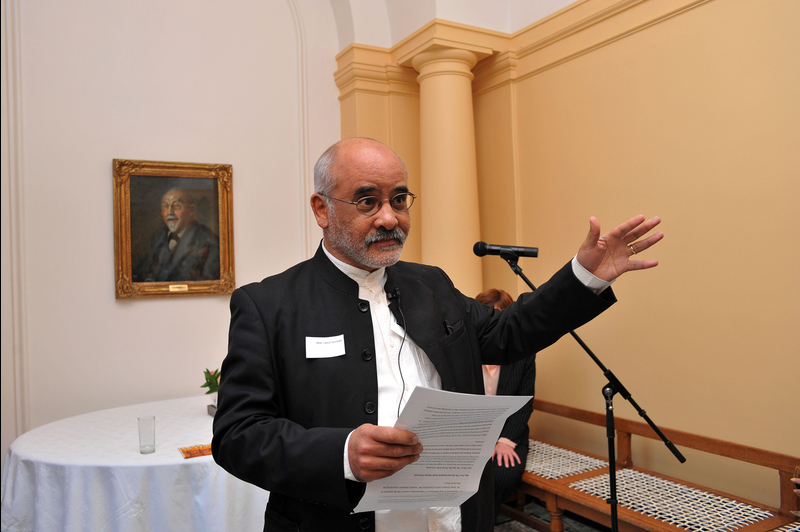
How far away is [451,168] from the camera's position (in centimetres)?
502

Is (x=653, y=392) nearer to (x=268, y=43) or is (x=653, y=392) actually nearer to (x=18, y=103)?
(x=268, y=43)

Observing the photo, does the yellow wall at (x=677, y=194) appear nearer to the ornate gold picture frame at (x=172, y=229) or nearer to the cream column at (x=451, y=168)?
the cream column at (x=451, y=168)

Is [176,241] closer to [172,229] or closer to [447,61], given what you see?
[172,229]

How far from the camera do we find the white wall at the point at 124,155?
14.8 ft

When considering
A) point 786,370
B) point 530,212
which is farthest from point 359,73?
point 786,370

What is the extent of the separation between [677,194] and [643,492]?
1720 mm

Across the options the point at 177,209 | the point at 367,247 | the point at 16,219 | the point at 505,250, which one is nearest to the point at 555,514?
the point at 505,250

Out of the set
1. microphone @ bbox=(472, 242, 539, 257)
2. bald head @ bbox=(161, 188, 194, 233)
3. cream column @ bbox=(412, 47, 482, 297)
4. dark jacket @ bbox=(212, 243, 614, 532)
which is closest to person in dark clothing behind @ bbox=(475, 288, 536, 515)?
cream column @ bbox=(412, 47, 482, 297)

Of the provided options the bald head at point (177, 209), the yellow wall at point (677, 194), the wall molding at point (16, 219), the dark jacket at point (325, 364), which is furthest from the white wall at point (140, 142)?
the dark jacket at point (325, 364)

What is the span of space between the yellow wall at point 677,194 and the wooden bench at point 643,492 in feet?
0.71

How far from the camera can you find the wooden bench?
2963 mm

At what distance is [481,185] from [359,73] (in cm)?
143

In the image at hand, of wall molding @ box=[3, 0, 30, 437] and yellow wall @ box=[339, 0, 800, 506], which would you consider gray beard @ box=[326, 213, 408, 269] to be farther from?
wall molding @ box=[3, 0, 30, 437]

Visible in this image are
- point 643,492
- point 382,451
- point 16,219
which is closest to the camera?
point 382,451
